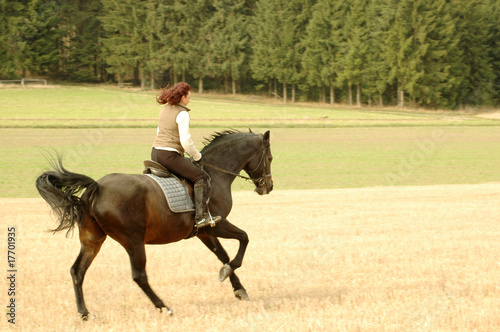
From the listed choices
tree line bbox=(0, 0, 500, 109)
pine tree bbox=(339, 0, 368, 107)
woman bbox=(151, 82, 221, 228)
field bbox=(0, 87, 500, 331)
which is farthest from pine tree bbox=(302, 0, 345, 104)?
woman bbox=(151, 82, 221, 228)

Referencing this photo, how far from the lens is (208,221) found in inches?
319

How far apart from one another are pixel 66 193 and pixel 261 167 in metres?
2.88

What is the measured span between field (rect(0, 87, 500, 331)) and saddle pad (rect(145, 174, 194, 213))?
4.12 ft

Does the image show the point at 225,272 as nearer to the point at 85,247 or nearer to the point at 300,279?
the point at 300,279

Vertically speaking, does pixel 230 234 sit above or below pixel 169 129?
below

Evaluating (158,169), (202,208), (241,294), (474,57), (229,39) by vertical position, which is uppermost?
(229,39)

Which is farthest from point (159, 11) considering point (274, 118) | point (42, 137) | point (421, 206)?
point (421, 206)

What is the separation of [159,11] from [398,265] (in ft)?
248

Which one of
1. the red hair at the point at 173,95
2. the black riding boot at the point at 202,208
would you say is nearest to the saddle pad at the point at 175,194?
the black riding boot at the point at 202,208

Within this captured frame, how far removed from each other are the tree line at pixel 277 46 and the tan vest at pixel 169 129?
61415 mm

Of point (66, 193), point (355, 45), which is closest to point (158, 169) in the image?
point (66, 193)

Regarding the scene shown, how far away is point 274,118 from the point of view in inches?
2153

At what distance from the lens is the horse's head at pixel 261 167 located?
29.9ft

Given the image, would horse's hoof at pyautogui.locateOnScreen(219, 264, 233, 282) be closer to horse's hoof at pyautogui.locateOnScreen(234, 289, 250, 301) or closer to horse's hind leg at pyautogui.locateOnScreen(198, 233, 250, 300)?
horse's hind leg at pyautogui.locateOnScreen(198, 233, 250, 300)
